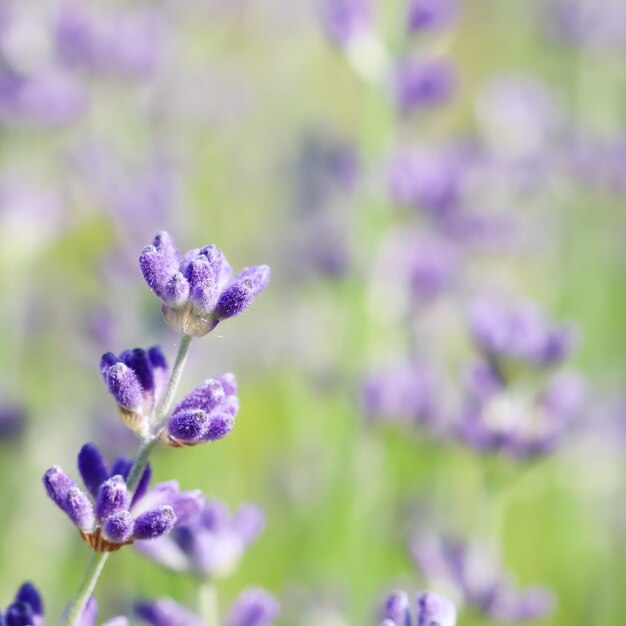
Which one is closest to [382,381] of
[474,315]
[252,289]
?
[474,315]

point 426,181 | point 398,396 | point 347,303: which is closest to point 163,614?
point 398,396

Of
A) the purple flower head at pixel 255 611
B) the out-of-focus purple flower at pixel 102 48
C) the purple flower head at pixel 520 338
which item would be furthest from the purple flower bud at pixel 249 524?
the out-of-focus purple flower at pixel 102 48

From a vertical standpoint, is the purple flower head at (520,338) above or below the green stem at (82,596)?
above

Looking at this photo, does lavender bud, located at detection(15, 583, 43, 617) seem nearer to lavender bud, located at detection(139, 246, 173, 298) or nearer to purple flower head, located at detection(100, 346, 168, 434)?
purple flower head, located at detection(100, 346, 168, 434)

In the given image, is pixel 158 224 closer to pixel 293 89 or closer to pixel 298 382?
pixel 298 382

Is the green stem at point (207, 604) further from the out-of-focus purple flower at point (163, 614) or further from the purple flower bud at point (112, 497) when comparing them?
the purple flower bud at point (112, 497)

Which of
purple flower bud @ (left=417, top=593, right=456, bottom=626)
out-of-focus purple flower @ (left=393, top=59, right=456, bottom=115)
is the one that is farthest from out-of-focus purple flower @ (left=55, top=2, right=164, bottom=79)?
purple flower bud @ (left=417, top=593, right=456, bottom=626)
